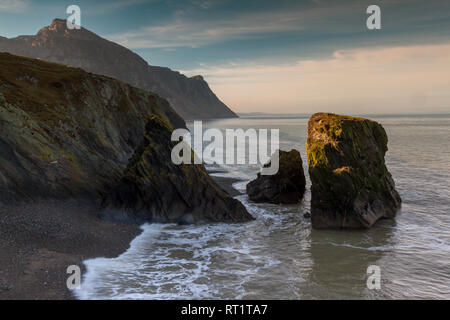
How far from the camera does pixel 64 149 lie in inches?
867

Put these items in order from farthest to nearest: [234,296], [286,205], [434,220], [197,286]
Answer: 1. [286,205]
2. [434,220]
3. [197,286]
4. [234,296]

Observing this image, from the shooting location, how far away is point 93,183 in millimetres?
21688

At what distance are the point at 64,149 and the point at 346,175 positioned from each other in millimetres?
19288

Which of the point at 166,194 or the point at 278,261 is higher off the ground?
the point at 166,194

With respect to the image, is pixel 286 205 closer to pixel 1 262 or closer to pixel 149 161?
pixel 149 161

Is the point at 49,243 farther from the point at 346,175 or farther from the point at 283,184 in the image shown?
the point at 283,184

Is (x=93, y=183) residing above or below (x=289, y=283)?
above

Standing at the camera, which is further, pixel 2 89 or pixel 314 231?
pixel 2 89

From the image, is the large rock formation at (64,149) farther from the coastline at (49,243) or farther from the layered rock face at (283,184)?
the layered rock face at (283,184)

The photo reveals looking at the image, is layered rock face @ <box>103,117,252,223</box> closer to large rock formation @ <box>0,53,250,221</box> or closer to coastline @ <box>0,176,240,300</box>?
large rock formation @ <box>0,53,250,221</box>

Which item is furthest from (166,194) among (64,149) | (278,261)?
(278,261)

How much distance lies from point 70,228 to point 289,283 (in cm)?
1155

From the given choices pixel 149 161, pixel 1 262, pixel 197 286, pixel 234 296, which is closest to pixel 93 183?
pixel 149 161

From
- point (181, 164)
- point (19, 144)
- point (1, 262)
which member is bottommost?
point (1, 262)
